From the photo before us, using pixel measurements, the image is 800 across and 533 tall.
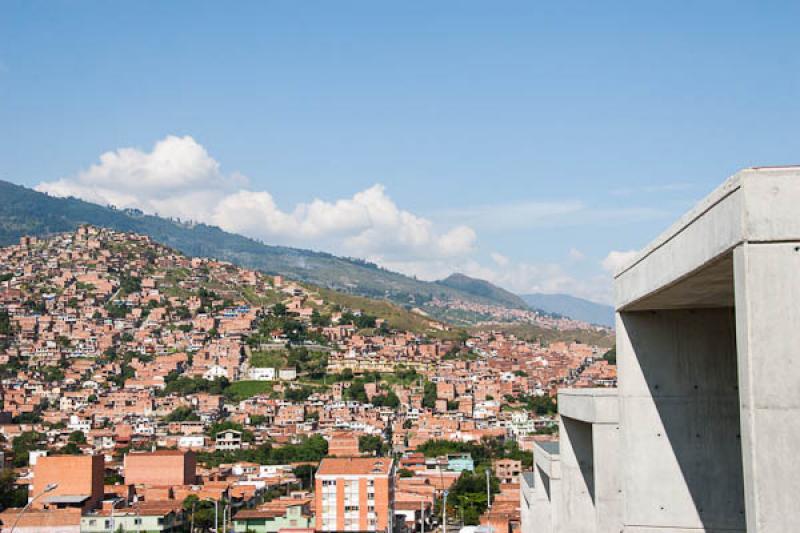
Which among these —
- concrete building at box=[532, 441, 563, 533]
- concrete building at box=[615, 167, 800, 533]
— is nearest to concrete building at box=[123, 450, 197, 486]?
concrete building at box=[532, 441, 563, 533]

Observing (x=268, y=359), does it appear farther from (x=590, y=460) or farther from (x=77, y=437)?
(x=590, y=460)

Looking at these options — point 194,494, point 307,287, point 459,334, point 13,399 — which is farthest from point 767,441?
point 307,287

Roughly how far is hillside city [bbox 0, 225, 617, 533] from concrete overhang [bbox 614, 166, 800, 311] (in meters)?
23.9

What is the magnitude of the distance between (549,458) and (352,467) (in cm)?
3613

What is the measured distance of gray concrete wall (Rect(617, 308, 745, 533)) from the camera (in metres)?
9.27

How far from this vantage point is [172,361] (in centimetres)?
12925

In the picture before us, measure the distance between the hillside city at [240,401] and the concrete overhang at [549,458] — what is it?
15.7 meters

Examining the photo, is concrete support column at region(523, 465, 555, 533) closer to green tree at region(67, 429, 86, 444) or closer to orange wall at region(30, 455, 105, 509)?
orange wall at region(30, 455, 105, 509)

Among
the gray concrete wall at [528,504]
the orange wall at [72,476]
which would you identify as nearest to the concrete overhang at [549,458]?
the gray concrete wall at [528,504]

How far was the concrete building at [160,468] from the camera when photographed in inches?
2707

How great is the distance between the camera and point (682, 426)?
31.4 ft

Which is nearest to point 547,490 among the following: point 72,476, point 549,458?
point 549,458

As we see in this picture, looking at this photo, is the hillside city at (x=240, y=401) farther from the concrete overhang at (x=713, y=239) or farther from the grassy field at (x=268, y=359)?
the concrete overhang at (x=713, y=239)

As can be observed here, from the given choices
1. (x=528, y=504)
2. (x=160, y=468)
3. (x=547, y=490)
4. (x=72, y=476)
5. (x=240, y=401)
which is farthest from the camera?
(x=240, y=401)
